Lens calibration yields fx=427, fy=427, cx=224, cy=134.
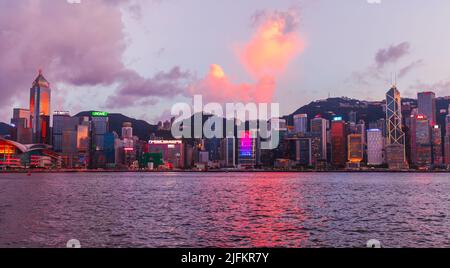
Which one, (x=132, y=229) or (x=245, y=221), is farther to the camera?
(x=245, y=221)

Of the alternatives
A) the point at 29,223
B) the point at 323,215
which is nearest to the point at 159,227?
the point at 29,223

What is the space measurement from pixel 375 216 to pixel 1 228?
101 ft

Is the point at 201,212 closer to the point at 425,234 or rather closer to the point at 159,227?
the point at 159,227

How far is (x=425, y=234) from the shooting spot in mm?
29125
